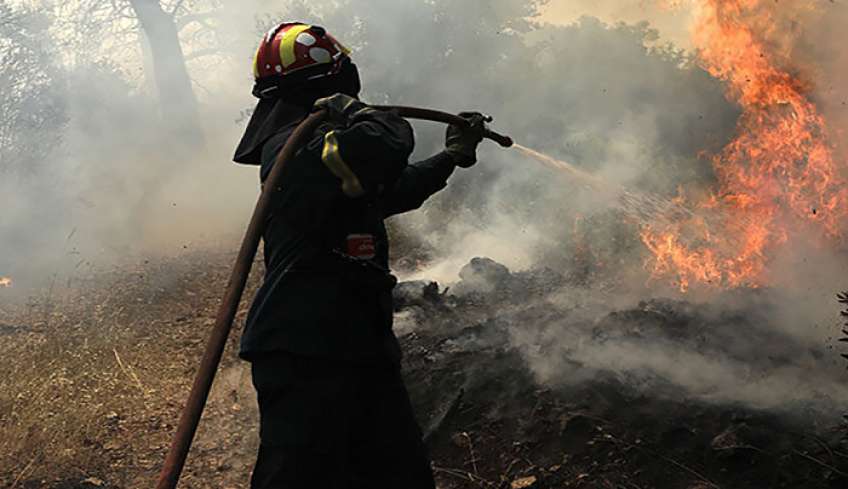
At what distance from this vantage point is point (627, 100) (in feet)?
35.8

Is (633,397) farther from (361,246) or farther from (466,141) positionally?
(361,246)

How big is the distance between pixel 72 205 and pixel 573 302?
10.4 meters

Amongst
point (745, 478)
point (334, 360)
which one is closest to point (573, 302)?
point (745, 478)

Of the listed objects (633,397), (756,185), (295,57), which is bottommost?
(633,397)

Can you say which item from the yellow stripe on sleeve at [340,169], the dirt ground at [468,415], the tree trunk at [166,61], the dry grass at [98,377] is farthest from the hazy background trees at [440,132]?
the yellow stripe on sleeve at [340,169]

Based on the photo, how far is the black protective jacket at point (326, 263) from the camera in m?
2.59

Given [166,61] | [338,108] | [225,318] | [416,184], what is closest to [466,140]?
[416,184]

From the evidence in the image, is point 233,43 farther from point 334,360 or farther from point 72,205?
point 334,360

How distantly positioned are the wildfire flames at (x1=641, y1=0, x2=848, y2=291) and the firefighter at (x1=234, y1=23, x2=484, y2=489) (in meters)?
5.24

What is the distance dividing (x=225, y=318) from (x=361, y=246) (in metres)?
0.58

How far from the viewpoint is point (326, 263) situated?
268 cm

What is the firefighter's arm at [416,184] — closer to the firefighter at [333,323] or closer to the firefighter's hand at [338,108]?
the firefighter at [333,323]

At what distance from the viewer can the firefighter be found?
2557 millimetres

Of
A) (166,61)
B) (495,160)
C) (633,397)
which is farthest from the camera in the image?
(166,61)
